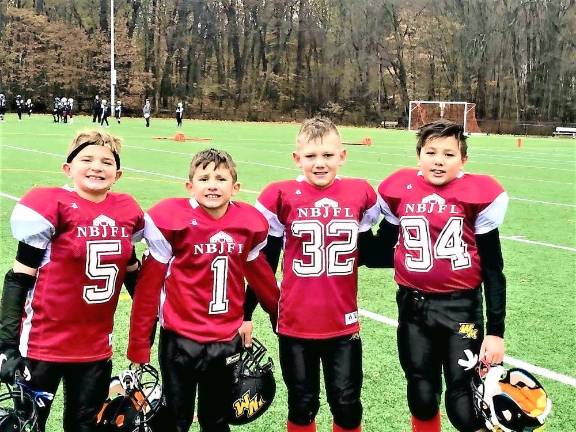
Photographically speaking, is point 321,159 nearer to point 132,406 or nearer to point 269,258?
point 269,258

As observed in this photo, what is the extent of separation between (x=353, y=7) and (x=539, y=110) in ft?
66.5

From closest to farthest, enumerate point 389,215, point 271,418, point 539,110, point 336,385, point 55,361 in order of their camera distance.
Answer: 1. point 55,361
2. point 336,385
3. point 389,215
4. point 271,418
5. point 539,110

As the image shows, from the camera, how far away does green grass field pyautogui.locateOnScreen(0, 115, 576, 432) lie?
441 cm

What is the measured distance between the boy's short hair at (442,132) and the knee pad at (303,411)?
134cm

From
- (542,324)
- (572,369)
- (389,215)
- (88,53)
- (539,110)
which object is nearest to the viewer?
(389,215)

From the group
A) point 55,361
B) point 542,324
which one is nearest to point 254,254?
point 55,361

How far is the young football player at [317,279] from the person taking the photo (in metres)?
3.41

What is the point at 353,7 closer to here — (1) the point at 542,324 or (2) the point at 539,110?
(2) the point at 539,110

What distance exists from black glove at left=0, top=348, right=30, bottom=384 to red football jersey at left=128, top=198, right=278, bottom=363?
474 mm

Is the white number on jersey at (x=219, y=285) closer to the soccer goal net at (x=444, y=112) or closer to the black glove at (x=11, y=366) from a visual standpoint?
the black glove at (x=11, y=366)

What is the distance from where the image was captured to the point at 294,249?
3496 millimetres

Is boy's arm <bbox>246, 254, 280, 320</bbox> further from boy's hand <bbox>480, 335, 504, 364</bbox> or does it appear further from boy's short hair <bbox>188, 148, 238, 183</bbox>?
boy's hand <bbox>480, 335, 504, 364</bbox>

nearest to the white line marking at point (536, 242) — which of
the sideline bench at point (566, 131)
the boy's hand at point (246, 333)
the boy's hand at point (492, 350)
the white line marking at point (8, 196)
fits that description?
the boy's hand at point (492, 350)

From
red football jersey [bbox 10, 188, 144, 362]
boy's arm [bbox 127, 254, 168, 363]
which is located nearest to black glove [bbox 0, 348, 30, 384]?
red football jersey [bbox 10, 188, 144, 362]
